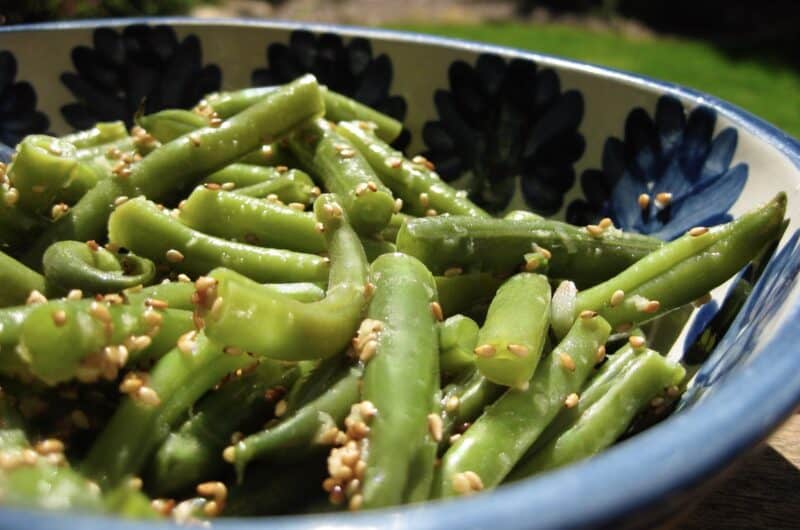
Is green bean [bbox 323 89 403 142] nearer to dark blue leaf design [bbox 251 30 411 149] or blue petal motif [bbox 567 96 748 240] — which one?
dark blue leaf design [bbox 251 30 411 149]

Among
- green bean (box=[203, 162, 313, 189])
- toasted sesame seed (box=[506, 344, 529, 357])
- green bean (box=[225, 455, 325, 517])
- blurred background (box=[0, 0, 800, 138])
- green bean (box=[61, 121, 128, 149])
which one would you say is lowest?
blurred background (box=[0, 0, 800, 138])

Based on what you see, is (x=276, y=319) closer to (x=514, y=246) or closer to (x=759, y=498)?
(x=514, y=246)

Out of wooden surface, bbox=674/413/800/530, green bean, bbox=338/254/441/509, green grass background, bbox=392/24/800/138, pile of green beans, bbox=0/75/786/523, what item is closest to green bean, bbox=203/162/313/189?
pile of green beans, bbox=0/75/786/523

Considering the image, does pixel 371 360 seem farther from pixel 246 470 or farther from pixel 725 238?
pixel 725 238

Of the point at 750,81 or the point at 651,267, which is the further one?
the point at 750,81

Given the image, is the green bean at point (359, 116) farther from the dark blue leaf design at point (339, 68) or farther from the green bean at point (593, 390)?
the green bean at point (593, 390)

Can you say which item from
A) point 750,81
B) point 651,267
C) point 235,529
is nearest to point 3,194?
point 235,529
